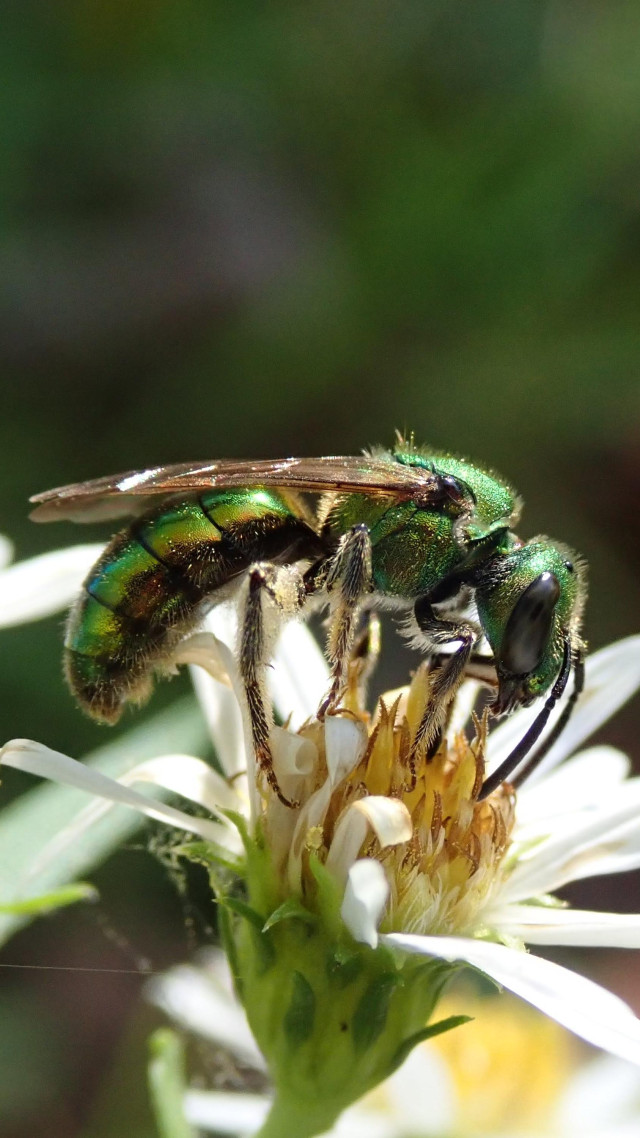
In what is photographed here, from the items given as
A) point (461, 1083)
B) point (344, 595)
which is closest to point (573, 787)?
point (344, 595)

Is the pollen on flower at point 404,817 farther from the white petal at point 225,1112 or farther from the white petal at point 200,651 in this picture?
the white petal at point 225,1112

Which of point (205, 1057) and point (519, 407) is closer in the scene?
point (205, 1057)

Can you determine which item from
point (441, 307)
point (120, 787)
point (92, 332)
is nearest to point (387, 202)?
point (441, 307)

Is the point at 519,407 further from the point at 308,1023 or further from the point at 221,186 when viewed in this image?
the point at 308,1023

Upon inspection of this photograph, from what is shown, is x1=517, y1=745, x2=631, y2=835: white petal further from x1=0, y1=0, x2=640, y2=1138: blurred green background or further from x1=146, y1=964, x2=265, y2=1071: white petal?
x1=0, y1=0, x2=640, y2=1138: blurred green background

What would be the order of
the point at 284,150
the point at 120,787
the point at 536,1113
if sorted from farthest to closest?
the point at 284,150, the point at 536,1113, the point at 120,787

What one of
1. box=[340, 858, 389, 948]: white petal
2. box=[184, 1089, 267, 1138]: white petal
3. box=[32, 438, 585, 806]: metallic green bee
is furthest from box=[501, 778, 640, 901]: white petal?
box=[184, 1089, 267, 1138]: white petal
